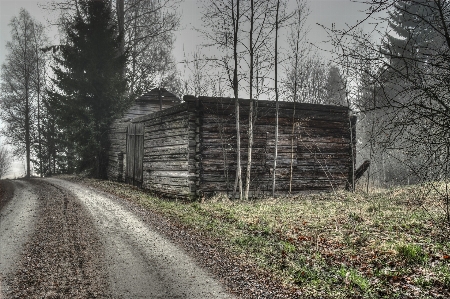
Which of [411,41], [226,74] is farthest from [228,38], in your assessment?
[411,41]

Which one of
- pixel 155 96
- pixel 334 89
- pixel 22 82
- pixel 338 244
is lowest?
pixel 338 244

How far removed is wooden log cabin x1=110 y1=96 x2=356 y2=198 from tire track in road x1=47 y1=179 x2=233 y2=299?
16.6ft

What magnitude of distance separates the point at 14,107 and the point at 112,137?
1361 cm

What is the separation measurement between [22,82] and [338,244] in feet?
97.8

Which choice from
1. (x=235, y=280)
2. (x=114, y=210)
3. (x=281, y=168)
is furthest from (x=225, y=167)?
(x=235, y=280)

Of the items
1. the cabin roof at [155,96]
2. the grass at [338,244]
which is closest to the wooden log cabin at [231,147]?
the grass at [338,244]

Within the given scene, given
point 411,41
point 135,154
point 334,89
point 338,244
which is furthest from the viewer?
point 334,89

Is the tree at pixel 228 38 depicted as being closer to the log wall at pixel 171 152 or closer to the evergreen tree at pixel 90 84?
the log wall at pixel 171 152

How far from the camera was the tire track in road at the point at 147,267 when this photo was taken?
464 cm

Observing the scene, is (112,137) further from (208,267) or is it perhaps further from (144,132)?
(208,267)

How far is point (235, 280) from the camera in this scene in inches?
202

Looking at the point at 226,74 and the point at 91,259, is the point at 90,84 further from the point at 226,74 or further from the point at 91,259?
the point at 91,259

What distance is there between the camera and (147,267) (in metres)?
5.58

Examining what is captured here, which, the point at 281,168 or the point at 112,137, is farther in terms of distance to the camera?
the point at 112,137
